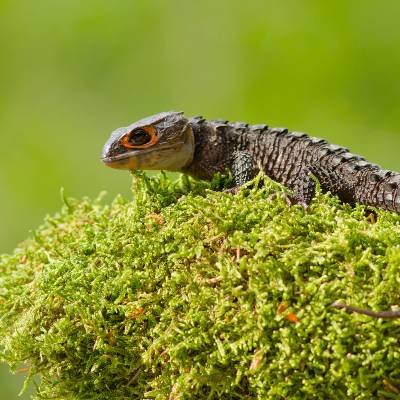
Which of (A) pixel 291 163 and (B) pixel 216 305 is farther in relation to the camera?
(A) pixel 291 163

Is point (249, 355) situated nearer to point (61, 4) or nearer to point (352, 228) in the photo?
point (352, 228)

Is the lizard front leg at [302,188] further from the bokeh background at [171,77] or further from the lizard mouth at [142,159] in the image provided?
the bokeh background at [171,77]

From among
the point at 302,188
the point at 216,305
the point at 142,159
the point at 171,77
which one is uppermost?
the point at 171,77

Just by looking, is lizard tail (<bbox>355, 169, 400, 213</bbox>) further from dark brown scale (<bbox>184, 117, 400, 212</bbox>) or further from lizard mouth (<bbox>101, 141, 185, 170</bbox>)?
lizard mouth (<bbox>101, 141, 185, 170</bbox>)

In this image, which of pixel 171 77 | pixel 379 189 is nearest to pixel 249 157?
pixel 379 189

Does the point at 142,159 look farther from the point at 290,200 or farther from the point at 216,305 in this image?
the point at 216,305

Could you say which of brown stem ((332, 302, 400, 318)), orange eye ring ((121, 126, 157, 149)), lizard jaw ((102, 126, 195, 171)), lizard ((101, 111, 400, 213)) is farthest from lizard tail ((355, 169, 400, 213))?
orange eye ring ((121, 126, 157, 149))

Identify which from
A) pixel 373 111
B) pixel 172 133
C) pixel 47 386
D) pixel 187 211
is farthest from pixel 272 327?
pixel 373 111

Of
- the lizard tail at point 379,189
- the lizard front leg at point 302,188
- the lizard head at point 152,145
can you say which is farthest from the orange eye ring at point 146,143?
the lizard tail at point 379,189
